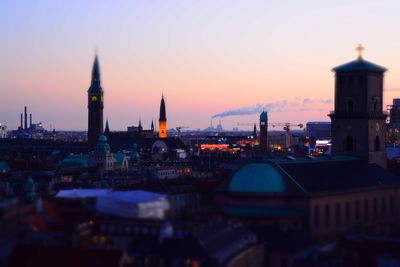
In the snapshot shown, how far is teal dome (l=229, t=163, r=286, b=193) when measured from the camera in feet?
222

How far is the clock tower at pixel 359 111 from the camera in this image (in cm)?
8725

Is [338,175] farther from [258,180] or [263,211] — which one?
[263,211]

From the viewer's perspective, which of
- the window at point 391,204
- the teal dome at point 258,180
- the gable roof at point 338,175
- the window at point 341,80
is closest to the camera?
the teal dome at point 258,180

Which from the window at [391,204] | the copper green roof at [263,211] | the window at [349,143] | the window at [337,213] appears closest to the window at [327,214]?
the window at [337,213]

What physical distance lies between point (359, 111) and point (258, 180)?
76.4 ft

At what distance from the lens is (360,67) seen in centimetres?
8750

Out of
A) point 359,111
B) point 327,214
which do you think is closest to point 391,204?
point 359,111

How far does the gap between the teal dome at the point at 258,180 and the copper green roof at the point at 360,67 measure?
22032mm

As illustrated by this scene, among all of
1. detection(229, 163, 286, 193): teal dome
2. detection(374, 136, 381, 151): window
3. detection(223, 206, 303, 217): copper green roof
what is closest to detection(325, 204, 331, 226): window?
detection(223, 206, 303, 217): copper green roof

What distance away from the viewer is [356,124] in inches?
3462

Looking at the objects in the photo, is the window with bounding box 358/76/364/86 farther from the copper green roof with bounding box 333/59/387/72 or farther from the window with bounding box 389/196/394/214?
the window with bounding box 389/196/394/214

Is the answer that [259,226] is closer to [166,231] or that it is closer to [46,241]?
[166,231]

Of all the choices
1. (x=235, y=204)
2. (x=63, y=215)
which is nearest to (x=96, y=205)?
(x=63, y=215)

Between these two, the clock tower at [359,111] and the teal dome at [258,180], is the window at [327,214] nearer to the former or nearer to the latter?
the teal dome at [258,180]
